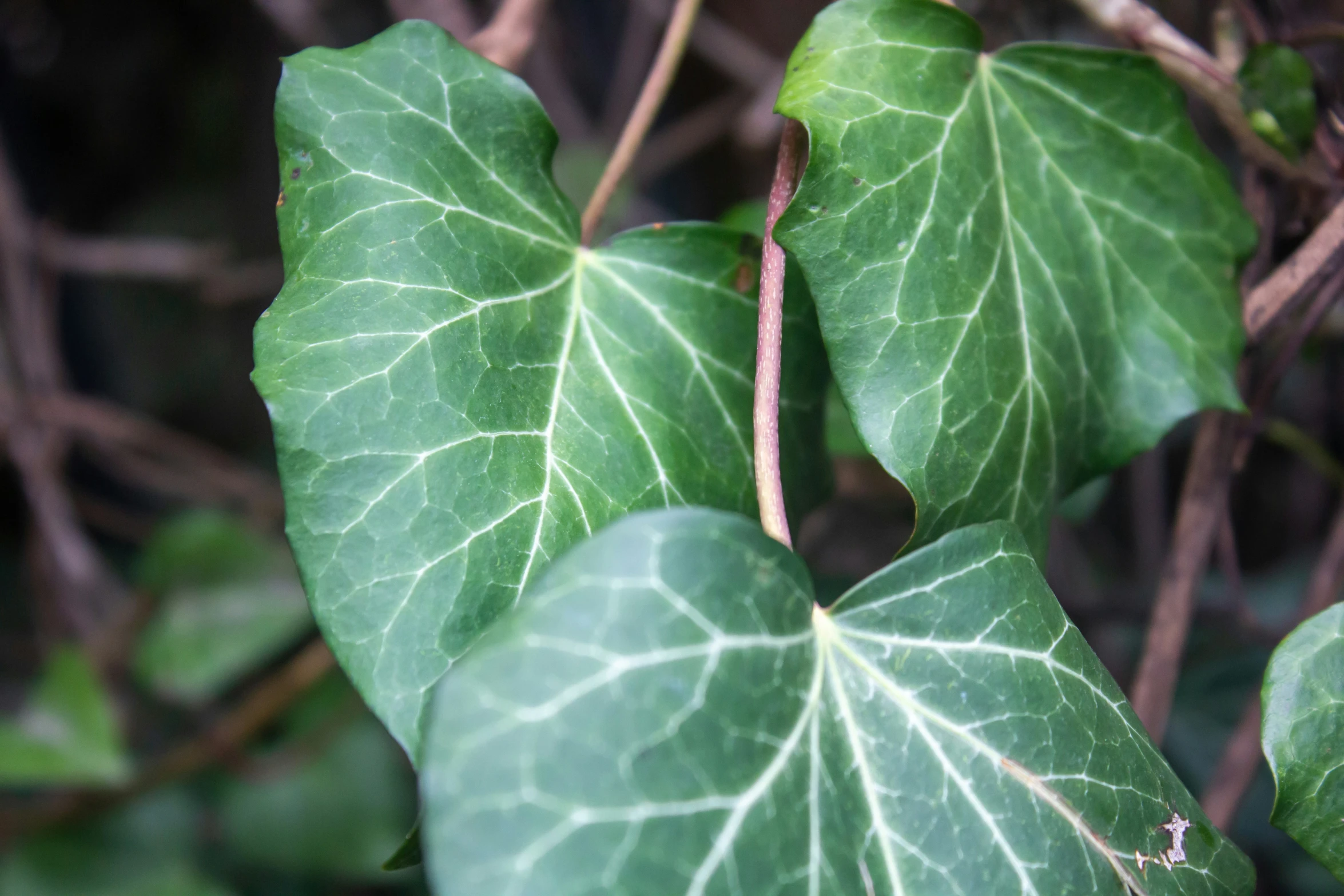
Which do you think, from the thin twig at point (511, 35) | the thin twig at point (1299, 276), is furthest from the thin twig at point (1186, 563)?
the thin twig at point (511, 35)

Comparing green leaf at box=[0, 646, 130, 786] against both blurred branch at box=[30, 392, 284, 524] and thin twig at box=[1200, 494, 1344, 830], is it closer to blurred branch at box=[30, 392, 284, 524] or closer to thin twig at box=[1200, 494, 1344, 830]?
blurred branch at box=[30, 392, 284, 524]

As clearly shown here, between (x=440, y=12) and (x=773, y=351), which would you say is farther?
(x=440, y=12)

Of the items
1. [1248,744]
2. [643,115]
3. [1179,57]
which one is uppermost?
[1179,57]

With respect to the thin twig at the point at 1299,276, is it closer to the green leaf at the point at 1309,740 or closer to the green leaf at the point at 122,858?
the green leaf at the point at 1309,740

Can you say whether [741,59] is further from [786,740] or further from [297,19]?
[786,740]

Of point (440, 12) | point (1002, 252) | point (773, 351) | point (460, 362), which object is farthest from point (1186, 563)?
point (440, 12)

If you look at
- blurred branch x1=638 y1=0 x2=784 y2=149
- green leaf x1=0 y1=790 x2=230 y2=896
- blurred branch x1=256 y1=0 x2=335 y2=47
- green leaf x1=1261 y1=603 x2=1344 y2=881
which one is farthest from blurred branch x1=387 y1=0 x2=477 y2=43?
green leaf x1=0 y1=790 x2=230 y2=896

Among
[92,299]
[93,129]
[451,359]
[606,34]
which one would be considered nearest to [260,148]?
[93,129]
